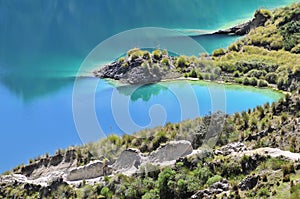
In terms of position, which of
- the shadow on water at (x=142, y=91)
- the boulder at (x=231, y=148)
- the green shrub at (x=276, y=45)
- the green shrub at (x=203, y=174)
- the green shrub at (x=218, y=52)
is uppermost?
the green shrub at (x=218, y=52)

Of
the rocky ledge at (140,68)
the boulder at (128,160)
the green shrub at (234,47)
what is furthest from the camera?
the green shrub at (234,47)

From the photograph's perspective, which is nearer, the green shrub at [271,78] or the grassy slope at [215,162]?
the grassy slope at [215,162]

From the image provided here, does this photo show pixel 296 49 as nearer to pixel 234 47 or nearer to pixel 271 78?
pixel 271 78

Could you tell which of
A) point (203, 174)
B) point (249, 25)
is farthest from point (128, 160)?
point (249, 25)

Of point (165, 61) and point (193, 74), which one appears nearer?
point (193, 74)

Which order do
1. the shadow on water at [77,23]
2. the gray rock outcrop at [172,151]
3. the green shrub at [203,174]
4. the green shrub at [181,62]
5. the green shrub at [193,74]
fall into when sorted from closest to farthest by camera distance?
the green shrub at [203,174] < the gray rock outcrop at [172,151] < the green shrub at [193,74] < the green shrub at [181,62] < the shadow on water at [77,23]

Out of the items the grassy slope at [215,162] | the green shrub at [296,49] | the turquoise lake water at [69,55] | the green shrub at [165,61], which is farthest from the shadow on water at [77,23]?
the grassy slope at [215,162]

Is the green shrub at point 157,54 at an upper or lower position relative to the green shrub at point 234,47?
upper

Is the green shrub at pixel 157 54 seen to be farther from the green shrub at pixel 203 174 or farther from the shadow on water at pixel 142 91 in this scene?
the green shrub at pixel 203 174

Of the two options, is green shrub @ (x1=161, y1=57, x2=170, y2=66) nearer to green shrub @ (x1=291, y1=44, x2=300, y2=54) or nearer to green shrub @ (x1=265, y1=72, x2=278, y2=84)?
green shrub @ (x1=265, y1=72, x2=278, y2=84)
